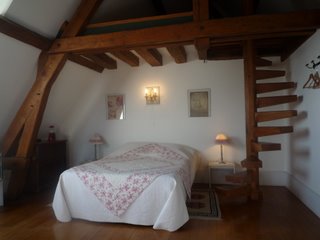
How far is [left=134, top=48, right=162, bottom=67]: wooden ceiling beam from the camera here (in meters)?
3.88

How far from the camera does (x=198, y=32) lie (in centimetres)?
299

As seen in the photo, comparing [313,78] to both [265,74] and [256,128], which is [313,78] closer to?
[265,74]

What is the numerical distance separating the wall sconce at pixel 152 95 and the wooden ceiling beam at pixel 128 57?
0.54m

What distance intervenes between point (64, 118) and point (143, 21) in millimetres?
2803

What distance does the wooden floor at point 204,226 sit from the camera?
8.39 ft

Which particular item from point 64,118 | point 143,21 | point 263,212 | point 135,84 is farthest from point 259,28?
point 64,118

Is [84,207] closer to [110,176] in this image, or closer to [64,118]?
[110,176]

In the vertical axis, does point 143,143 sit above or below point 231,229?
above

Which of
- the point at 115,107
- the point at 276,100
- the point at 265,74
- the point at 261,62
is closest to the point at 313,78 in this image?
the point at 276,100

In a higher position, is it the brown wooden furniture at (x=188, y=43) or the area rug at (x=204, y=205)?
the brown wooden furniture at (x=188, y=43)

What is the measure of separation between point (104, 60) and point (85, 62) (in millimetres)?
330

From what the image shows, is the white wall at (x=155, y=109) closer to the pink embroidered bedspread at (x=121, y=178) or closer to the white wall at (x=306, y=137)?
the white wall at (x=306, y=137)

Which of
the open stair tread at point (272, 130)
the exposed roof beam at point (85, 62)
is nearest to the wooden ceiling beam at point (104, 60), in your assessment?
the exposed roof beam at point (85, 62)

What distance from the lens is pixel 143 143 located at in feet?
14.9
